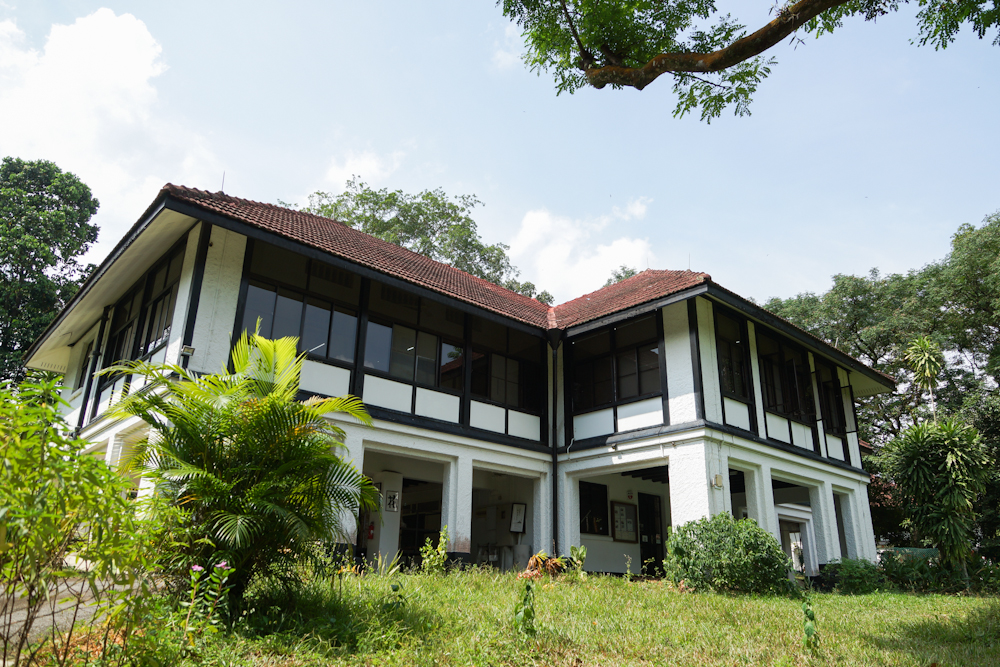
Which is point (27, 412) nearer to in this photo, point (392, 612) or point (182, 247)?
point (392, 612)

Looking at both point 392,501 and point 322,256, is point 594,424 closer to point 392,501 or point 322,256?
point 392,501

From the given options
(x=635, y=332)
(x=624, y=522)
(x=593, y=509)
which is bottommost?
(x=624, y=522)

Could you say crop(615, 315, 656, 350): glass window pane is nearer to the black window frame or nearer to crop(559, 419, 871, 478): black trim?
the black window frame

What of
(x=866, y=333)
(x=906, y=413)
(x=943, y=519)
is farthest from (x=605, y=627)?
(x=906, y=413)

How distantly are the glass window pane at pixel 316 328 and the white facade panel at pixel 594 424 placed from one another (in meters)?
5.38

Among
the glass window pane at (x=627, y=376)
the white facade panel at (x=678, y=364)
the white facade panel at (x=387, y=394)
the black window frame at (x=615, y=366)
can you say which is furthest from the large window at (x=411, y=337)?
the white facade panel at (x=678, y=364)

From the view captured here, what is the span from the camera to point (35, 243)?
2234 centimetres

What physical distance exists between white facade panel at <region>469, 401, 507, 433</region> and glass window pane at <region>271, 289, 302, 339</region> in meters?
3.63

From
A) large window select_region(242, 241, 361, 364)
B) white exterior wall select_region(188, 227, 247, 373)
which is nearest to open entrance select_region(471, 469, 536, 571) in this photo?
large window select_region(242, 241, 361, 364)

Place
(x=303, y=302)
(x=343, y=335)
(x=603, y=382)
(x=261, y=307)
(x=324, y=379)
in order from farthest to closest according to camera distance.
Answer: (x=603, y=382)
(x=343, y=335)
(x=303, y=302)
(x=324, y=379)
(x=261, y=307)

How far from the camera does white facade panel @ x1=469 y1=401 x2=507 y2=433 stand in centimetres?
1250

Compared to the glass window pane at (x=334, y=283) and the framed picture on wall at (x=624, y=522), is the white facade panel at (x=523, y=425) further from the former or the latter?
the glass window pane at (x=334, y=283)

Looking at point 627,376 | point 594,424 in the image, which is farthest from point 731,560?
point 627,376

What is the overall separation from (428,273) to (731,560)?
7967mm
